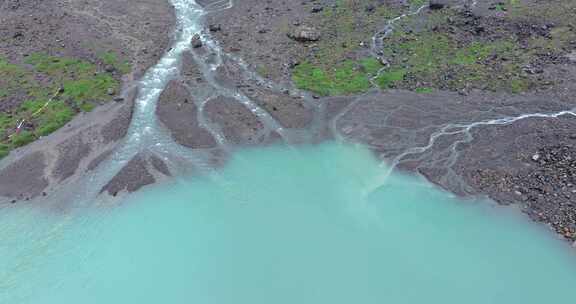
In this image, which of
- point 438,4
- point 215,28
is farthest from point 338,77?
point 438,4

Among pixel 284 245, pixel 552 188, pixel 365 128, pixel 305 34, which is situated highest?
pixel 305 34

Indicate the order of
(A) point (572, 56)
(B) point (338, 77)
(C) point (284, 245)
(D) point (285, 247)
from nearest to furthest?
(D) point (285, 247)
(C) point (284, 245)
(A) point (572, 56)
(B) point (338, 77)

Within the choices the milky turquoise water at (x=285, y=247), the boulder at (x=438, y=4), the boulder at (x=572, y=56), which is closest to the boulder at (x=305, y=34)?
the boulder at (x=438, y=4)

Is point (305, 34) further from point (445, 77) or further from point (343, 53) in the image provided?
point (445, 77)

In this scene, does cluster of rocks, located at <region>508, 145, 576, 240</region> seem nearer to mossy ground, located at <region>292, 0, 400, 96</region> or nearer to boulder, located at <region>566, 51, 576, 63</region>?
boulder, located at <region>566, 51, 576, 63</region>

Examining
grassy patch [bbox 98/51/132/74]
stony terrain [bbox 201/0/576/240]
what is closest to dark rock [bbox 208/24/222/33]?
stony terrain [bbox 201/0/576/240]

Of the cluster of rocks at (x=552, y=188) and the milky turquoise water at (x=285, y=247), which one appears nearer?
the milky turquoise water at (x=285, y=247)

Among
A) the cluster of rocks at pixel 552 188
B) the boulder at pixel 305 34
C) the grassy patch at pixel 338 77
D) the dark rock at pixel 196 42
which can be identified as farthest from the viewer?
the dark rock at pixel 196 42

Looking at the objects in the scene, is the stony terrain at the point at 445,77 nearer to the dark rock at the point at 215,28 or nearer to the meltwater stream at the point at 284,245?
the dark rock at the point at 215,28
